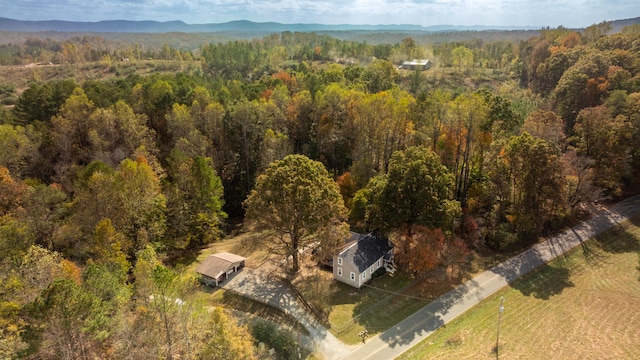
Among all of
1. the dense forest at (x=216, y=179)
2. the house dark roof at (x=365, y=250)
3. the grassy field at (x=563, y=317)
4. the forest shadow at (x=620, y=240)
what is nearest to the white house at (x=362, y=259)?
the house dark roof at (x=365, y=250)

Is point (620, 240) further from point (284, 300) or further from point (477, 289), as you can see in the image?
point (284, 300)

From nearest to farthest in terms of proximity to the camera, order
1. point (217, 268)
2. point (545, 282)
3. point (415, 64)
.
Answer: point (545, 282) < point (217, 268) < point (415, 64)

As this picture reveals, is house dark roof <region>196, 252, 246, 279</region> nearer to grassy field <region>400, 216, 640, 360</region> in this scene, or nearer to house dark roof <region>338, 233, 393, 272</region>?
house dark roof <region>338, 233, 393, 272</region>

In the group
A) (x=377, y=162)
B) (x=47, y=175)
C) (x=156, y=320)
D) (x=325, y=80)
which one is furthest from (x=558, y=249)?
(x=47, y=175)

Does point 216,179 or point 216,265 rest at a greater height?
point 216,179

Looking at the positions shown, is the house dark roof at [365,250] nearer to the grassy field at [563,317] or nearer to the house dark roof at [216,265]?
the grassy field at [563,317]

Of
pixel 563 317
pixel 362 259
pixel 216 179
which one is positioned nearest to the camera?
pixel 563 317

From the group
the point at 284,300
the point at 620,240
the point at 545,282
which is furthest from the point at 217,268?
the point at 620,240

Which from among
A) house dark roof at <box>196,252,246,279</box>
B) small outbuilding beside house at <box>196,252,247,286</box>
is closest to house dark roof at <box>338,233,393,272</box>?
small outbuilding beside house at <box>196,252,247,286</box>
